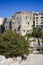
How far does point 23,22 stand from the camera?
4569 cm

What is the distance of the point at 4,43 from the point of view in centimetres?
2195

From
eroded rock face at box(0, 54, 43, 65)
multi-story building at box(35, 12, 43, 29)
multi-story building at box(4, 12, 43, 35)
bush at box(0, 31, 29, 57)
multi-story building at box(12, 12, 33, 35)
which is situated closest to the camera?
eroded rock face at box(0, 54, 43, 65)

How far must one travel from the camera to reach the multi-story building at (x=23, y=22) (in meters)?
45.0

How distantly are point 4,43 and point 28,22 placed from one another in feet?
80.7

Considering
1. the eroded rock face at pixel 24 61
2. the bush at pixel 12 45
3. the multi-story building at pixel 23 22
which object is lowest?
the eroded rock face at pixel 24 61

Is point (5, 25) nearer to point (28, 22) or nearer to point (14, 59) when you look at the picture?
point (28, 22)

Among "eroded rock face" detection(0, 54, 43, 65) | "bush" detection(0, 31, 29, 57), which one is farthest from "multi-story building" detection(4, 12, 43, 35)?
"eroded rock face" detection(0, 54, 43, 65)

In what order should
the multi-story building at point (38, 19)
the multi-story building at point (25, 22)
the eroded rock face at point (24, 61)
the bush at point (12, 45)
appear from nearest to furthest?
the eroded rock face at point (24, 61) → the bush at point (12, 45) → the multi-story building at point (25, 22) → the multi-story building at point (38, 19)

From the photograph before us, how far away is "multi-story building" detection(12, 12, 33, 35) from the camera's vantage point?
4497 centimetres

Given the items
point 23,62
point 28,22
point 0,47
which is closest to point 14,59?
point 23,62

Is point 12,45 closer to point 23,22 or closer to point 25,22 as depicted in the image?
point 23,22

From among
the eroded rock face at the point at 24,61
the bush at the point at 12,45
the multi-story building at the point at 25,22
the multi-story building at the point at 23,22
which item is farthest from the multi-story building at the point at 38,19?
the eroded rock face at the point at 24,61

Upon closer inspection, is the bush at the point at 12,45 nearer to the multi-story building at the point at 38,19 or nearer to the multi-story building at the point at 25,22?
the multi-story building at the point at 25,22

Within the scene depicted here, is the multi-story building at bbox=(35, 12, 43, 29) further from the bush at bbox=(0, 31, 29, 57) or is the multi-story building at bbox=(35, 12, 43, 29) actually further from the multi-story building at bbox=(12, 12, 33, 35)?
the bush at bbox=(0, 31, 29, 57)
